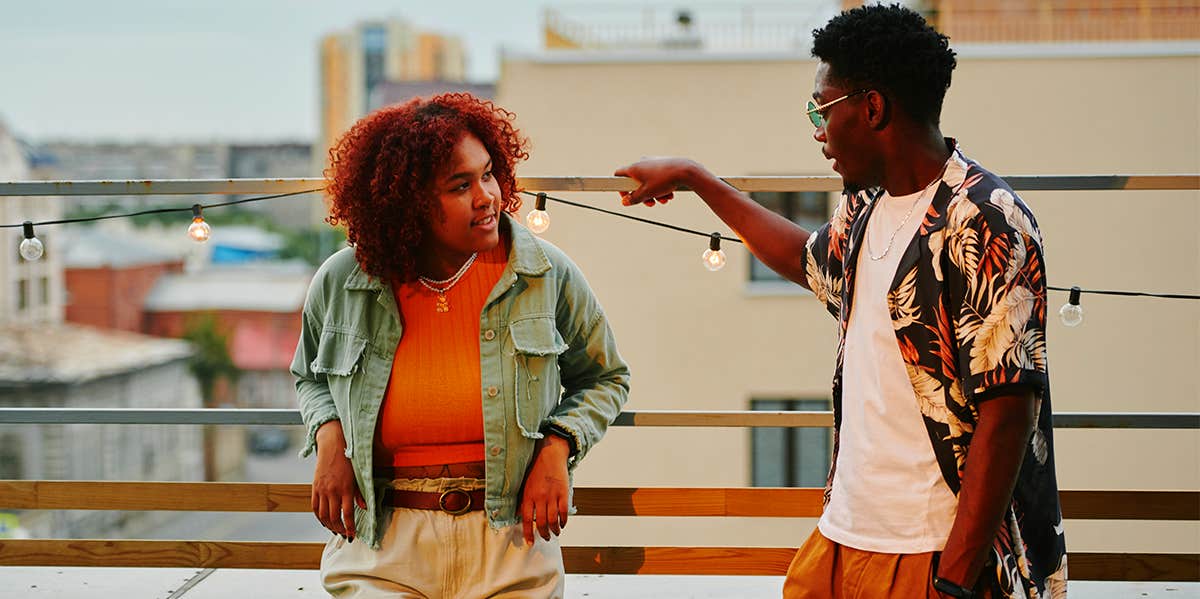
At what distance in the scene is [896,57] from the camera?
5.17 feet

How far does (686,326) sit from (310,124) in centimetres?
6275

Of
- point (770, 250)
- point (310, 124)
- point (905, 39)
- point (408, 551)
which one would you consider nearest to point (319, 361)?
point (408, 551)

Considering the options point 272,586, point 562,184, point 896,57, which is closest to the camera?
point 896,57

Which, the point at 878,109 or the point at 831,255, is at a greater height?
the point at 878,109

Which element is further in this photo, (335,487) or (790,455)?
(790,455)

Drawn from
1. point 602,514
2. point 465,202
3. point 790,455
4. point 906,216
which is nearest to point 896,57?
point 906,216

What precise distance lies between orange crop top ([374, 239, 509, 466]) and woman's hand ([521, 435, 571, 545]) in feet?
0.33

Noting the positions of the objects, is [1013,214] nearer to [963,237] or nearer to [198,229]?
[963,237]

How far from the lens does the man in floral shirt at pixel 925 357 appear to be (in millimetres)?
1481

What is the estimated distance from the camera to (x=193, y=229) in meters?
2.32

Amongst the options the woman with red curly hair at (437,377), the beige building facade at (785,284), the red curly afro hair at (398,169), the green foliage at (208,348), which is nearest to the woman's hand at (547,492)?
the woman with red curly hair at (437,377)

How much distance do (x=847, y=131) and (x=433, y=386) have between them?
30.9 inches

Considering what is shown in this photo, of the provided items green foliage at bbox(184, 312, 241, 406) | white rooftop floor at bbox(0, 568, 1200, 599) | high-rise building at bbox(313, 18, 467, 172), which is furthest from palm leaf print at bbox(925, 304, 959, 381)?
high-rise building at bbox(313, 18, 467, 172)

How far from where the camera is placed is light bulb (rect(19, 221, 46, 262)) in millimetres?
2363
